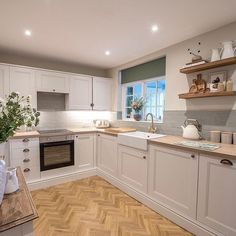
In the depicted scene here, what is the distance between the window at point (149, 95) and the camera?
308 centimetres

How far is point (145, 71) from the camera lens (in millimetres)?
3262

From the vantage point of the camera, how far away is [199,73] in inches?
90.2

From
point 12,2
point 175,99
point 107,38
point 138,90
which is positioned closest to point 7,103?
point 12,2

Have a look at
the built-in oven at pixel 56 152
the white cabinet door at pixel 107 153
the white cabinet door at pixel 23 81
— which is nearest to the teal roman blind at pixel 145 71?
the white cabinet door at pixel 107 153

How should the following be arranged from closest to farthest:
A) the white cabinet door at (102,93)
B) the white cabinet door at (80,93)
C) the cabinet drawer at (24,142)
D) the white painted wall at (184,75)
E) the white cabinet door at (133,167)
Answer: the white painted wall at (184,75) → the white cabinet door at (133,167) → the cabinet drawer at (24,142) → the white cabinet door at (80,93) → the white cabinet door at (102,93)

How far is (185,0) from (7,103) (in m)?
1.79

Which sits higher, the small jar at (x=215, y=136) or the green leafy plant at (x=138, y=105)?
the green leafy plant at (x=138, y=105)

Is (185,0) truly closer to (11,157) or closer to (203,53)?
(203,53)

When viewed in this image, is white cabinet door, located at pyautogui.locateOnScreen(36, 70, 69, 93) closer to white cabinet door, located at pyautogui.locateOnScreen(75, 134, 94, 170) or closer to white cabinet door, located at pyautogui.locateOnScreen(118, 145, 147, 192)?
white cabinet door, located at pyautogui.locateOnScreen(75, 134, 94, 170)

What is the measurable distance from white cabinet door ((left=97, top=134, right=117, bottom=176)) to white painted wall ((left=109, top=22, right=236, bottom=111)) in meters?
1.17

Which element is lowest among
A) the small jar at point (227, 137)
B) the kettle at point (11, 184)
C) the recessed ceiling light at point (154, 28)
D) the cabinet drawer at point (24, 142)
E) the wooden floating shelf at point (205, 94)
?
the cabinet drawer at point (24, 142)

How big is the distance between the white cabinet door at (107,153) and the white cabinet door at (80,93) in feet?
2.59

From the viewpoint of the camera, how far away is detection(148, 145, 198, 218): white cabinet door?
1.76 m

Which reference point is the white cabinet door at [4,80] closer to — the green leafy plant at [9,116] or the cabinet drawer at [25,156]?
the cabinet drawer at [25,156]
